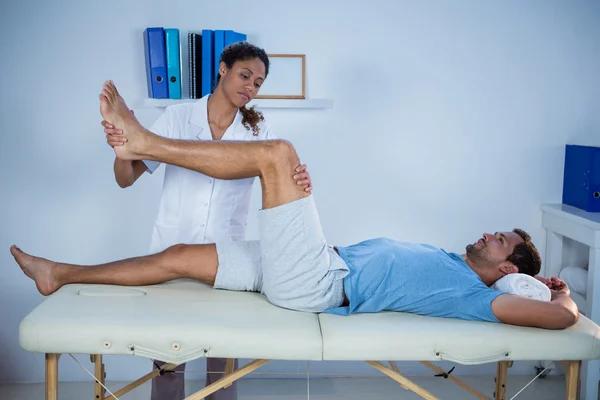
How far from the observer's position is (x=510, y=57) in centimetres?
297

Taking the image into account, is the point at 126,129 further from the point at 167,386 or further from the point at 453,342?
the point at 453,342

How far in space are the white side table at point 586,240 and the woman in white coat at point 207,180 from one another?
1329 mm

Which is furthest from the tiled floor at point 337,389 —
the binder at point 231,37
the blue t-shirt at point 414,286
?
the binder at point 231,37

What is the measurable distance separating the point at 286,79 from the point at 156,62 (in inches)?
21.2

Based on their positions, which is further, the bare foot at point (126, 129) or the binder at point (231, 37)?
the binder at point (231, 37)

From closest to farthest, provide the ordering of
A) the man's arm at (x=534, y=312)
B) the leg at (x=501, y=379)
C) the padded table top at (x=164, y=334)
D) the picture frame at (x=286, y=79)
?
1. the padded table top at (x=164, y=334)
2. the man's arm at (x=534, y=312)
3. the leg at (x=501, y=379)
4. the picture frame at (x=286, y=79)

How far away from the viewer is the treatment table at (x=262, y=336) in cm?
163

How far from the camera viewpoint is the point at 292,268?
186 centimetres

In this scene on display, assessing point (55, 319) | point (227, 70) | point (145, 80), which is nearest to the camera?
point (55, 319)

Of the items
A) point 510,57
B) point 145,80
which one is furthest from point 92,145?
point 510,57

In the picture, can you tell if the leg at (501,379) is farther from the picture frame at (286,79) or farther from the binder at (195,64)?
the binder at (195,64)

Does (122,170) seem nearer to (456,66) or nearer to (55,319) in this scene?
(55,319)

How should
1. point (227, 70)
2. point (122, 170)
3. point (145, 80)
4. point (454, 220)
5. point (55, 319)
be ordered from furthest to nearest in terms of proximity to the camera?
point (454, 220) → point (145, 80) → point (227, 70) → point (122, 170) → point (55, 319)

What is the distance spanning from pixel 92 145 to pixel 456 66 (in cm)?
160
